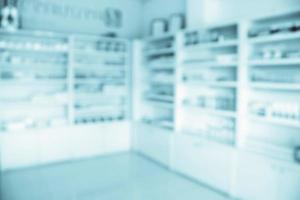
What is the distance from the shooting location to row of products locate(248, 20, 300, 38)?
8.15 feet

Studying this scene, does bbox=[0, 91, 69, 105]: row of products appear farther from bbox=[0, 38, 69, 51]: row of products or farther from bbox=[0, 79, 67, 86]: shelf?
bbox=[0, 38, 69, 51]: row of products

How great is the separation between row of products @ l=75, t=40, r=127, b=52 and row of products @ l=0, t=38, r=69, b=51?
351mm

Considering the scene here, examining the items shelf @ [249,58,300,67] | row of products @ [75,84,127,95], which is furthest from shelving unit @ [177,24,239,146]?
row of products @ [75,84,127,95]

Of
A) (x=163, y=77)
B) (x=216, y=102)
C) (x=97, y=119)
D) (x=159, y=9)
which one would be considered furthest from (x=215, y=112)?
(x=159, y=9)

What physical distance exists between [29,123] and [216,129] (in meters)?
2.54

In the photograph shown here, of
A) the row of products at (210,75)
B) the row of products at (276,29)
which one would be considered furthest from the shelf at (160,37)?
the row of products at (276,29)

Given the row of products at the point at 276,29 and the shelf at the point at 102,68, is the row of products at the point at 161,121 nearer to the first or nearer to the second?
the shelf at the point at 102,68

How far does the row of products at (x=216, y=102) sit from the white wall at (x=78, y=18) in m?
2.05

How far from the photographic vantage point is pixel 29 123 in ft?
12.6

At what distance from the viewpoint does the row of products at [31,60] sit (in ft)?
12.1

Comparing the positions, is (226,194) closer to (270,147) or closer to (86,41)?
(270,147)

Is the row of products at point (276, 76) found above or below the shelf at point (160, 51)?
below

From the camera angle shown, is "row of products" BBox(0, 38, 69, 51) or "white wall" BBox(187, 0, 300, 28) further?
"row of products" BBox(0, 38, 69, 51)

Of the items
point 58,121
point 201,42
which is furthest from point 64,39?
point 201,42
